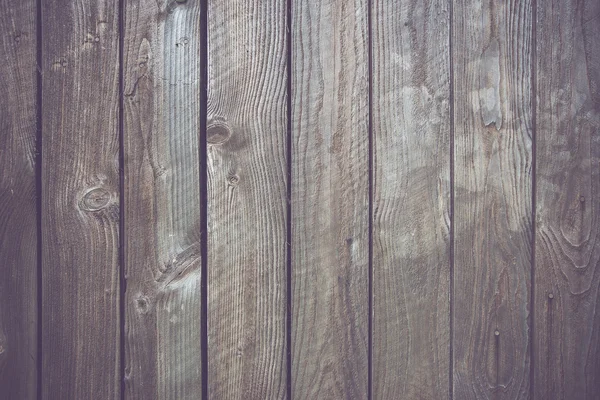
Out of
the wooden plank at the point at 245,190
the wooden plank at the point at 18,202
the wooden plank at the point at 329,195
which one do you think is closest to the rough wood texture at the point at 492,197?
the wooden plank at the point at 329,195

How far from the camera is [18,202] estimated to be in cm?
89

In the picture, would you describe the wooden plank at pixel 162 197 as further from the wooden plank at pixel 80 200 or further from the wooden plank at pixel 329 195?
the wooden plank at pixel 329 195

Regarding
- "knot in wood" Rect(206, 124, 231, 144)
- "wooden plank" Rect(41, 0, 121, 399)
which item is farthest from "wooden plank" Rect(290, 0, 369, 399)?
"wooden plank" Rect(41, 0, 121, 399)

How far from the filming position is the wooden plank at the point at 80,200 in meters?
0.89

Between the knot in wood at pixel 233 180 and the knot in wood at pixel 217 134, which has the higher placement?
the knot in wood at pixel 217 134

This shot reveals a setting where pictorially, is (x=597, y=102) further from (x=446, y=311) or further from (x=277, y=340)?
(x=277, y=340)

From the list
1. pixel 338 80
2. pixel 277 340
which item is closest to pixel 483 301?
pixel 277 340

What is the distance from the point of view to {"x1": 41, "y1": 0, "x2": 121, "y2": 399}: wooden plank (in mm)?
885

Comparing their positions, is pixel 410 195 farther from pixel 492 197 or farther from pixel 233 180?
pixel 233 180

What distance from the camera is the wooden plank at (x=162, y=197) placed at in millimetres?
894

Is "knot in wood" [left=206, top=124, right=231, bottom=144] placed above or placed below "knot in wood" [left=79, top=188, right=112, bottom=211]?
above

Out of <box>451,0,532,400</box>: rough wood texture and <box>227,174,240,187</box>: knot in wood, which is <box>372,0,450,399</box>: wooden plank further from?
<box>227,174,240,187</box>: knot in wood

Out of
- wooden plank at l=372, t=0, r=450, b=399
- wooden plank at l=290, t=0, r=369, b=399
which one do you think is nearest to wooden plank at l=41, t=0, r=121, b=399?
wooden plank at l=290, t=0, r=369, b=399

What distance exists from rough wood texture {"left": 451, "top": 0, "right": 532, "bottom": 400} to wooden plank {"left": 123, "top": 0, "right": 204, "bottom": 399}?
1.65 ft
